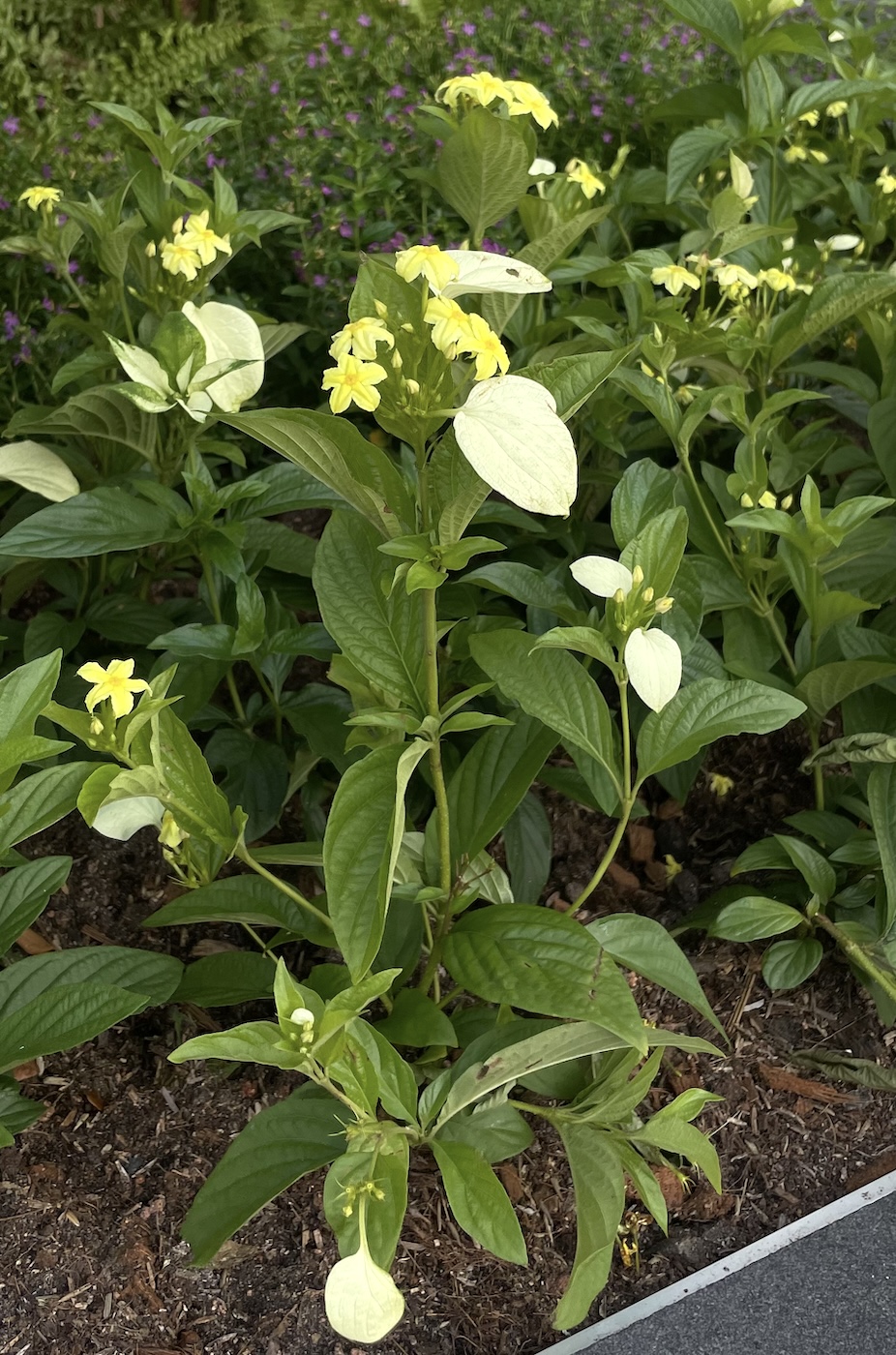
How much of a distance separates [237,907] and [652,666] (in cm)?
49

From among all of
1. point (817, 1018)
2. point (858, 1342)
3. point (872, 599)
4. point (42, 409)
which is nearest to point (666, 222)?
point (872, 599)

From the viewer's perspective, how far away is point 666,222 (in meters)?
2.21

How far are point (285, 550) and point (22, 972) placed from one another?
59 centimetres

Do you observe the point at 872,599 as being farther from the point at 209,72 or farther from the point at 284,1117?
the point at 209,72

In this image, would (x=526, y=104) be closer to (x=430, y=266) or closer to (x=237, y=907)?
(x=430, y=266)

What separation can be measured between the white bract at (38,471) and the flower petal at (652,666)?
2.66 feet

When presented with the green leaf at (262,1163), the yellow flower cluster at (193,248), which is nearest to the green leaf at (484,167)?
the yellow flower cluster at (193,248)

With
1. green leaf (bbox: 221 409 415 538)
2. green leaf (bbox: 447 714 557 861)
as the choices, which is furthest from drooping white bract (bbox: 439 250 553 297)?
green leaf (bbox: 447 714 557 861)

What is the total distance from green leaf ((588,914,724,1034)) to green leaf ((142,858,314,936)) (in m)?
0.31

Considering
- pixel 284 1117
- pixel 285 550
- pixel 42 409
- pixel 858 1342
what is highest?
pixel 42 409

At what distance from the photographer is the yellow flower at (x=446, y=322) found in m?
0.76

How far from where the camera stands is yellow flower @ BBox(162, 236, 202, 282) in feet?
4.25

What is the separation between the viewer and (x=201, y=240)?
4.28 ft

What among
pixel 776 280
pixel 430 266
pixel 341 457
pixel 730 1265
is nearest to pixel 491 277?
pixel 430 266
